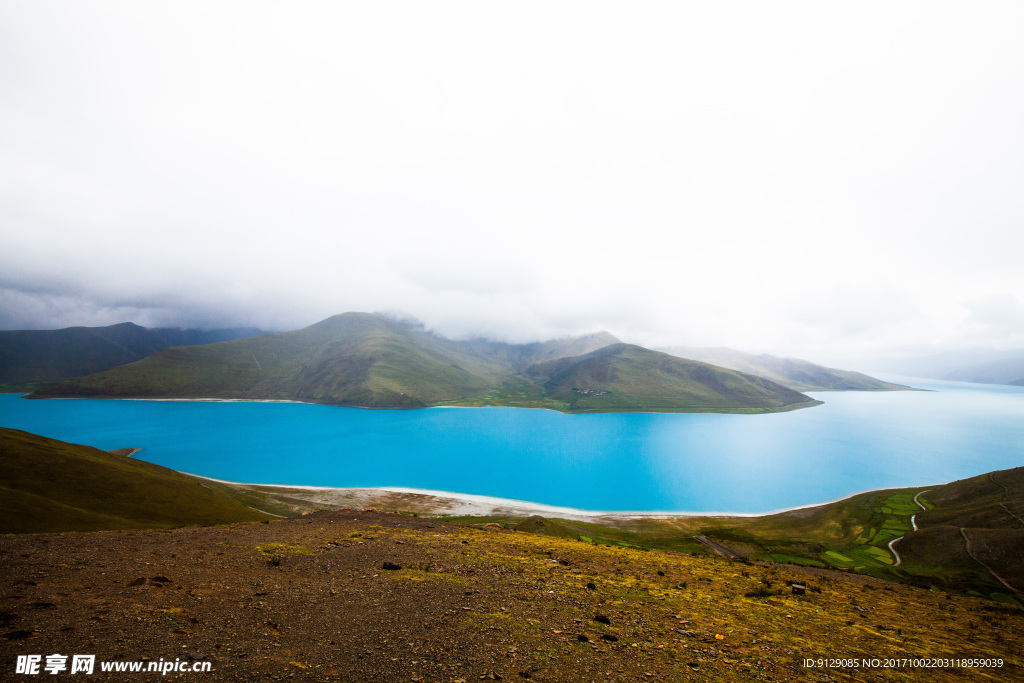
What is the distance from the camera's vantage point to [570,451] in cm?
11631

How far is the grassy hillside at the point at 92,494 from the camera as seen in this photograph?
26.0m

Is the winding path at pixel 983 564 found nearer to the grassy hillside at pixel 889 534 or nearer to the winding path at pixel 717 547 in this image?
the grassy hillside at pixel 889 534

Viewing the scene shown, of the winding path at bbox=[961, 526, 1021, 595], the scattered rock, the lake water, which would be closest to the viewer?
the scattered rock

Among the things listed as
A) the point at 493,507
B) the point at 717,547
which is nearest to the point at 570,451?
the point at 493,507

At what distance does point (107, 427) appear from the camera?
144 m

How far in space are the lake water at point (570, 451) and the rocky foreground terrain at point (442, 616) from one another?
58.1m

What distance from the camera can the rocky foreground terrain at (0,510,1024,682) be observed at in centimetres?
808

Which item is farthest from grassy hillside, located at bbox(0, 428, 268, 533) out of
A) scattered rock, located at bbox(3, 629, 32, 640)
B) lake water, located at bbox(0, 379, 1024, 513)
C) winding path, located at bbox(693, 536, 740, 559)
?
winding path, located at bbox(693, 536, 740, 559)

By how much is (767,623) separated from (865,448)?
163 meters

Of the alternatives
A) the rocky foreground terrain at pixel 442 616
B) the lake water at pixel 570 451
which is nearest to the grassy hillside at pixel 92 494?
the rocky foreground terrain at pixel 442 616

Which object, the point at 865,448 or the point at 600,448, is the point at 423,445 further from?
the point at 865,448

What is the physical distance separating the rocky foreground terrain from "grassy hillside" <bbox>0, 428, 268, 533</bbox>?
11.9 m

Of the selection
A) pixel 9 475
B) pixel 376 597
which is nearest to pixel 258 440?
pixel 9 475

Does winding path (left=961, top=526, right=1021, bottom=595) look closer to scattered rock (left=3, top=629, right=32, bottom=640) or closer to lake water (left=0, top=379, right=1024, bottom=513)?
lake water (left=0, top=379, right=1024, bottom=513)
